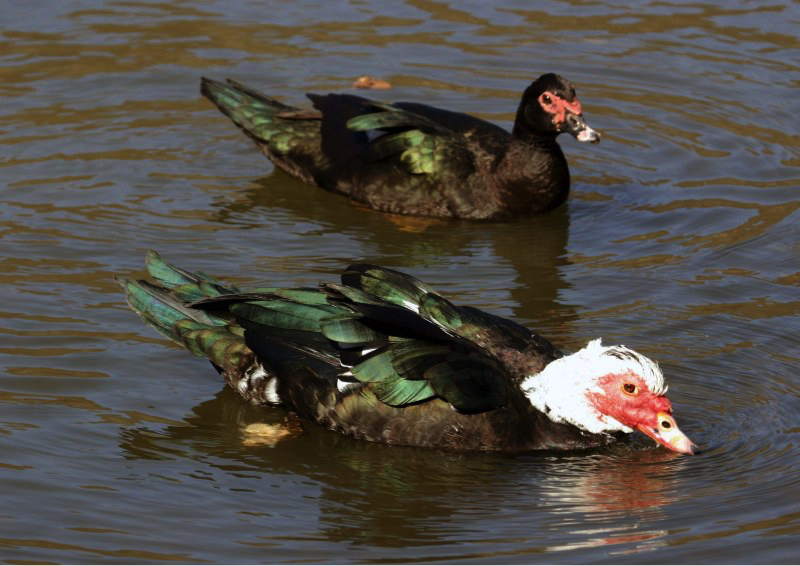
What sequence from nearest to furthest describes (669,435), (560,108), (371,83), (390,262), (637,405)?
(669,435), (637,405), (390,262), (560,108), (371,83)

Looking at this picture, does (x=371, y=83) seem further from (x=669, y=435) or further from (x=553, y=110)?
(x=669, y=435)

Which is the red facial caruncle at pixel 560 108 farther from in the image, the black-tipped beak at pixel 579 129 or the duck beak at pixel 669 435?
the duck beak at pixel 669 435

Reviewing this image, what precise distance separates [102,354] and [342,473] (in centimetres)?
182

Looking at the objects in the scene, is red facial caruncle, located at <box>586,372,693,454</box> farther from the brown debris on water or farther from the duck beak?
the brown debris on water

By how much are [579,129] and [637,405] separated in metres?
3.90

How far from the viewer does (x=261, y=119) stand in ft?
39.9

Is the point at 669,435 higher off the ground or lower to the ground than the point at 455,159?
lower

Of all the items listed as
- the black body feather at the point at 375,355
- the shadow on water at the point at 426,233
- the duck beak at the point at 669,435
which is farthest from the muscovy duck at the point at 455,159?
the duck beak at the point at 669,435

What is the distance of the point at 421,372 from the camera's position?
7.73m

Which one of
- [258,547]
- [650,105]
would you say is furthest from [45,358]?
[650,105]

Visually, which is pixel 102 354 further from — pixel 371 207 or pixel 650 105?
pixel 650 105

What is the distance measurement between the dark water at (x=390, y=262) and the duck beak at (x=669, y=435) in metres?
0.12

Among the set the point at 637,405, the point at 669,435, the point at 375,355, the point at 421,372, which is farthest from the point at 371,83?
the point at 669,435

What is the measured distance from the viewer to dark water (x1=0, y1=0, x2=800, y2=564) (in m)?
7.10
